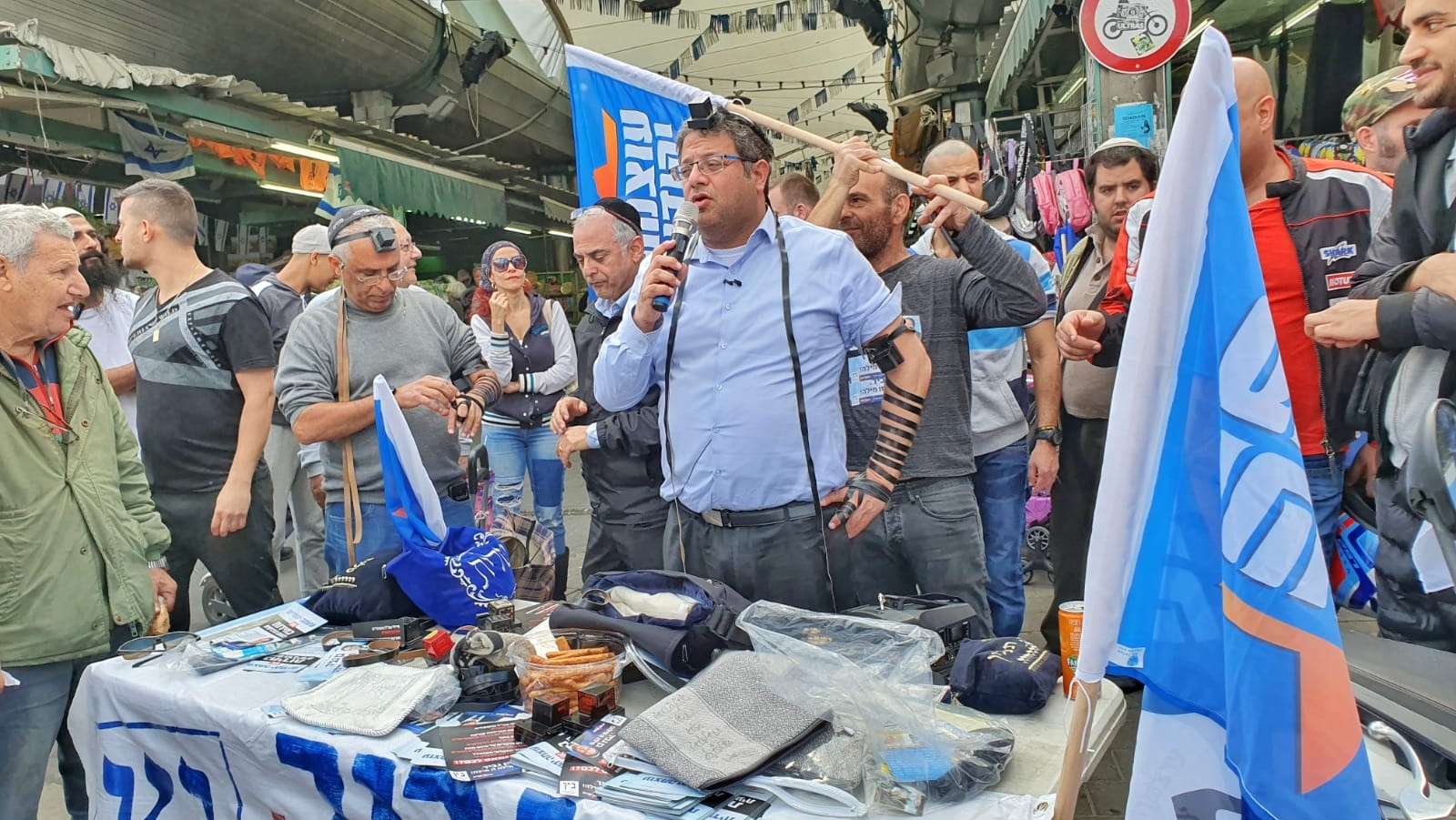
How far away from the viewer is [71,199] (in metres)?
6.92

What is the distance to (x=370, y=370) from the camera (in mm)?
3316

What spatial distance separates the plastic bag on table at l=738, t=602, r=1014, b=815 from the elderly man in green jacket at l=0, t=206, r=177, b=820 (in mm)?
1882

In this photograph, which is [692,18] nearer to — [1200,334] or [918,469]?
[918,469]

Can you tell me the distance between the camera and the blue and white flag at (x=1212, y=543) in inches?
51.5

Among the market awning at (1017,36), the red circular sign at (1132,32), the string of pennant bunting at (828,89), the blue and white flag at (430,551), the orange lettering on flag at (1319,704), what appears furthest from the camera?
the string of pennant bunting at (828,89)

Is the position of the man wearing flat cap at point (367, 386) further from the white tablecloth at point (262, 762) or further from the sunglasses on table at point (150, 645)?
the white tablecloth at point (262, 762)

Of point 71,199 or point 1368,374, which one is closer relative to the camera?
point 1368,374

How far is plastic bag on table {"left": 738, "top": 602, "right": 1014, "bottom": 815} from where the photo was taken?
1.57 metres

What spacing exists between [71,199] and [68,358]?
5.38 meters

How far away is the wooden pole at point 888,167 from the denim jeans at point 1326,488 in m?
1.20

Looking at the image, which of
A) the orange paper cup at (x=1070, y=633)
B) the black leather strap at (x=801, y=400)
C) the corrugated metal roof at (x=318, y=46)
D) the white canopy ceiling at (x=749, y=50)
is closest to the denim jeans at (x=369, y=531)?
the black leather strap at (x=801, y=400)

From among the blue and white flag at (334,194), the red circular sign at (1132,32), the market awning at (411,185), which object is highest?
the market awning at (411,185)

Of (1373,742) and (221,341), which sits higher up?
(221,341)

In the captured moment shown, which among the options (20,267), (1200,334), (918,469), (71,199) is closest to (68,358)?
(20,267)
